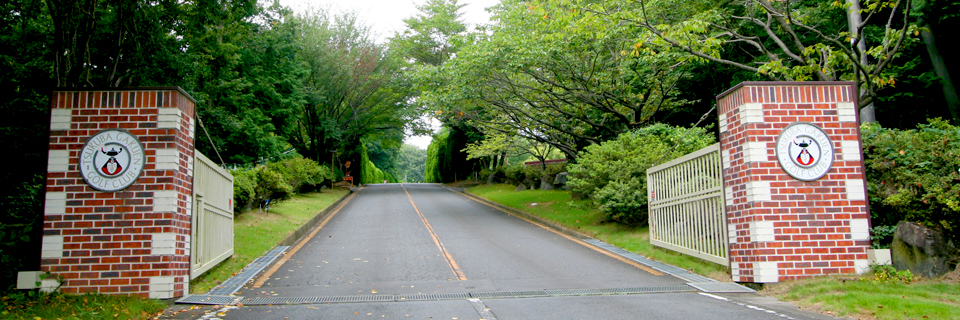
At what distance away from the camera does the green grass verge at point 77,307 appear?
5480mm

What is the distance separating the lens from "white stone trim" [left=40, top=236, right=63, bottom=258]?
651cm

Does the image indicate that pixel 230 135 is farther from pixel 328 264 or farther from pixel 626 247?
pixel 626 247

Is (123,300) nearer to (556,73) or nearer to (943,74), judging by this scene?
(556,73)

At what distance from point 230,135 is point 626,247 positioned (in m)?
14.2

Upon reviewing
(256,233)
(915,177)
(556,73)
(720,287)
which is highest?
(556,73)

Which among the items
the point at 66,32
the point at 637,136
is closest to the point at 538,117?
the point at 637,136

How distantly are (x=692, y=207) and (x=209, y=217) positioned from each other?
278 inches

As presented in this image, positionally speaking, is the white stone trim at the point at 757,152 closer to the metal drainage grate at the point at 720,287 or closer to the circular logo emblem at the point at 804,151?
the circular logo emblem at the point at 804,151

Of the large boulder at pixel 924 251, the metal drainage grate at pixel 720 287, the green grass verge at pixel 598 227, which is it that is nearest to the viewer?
the large boulder at pixel 924 251

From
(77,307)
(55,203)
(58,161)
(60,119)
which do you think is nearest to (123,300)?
(77,307)

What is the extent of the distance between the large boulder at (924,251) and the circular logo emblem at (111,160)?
8.97m

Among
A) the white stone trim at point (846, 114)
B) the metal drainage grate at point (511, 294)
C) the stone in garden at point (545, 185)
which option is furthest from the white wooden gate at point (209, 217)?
the stone in garden at point (545, 185)

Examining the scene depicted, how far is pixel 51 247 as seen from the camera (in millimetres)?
6523

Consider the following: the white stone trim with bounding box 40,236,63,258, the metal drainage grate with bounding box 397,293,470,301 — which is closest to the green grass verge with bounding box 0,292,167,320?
the white stone trim with bounding box 40,236,63,258
